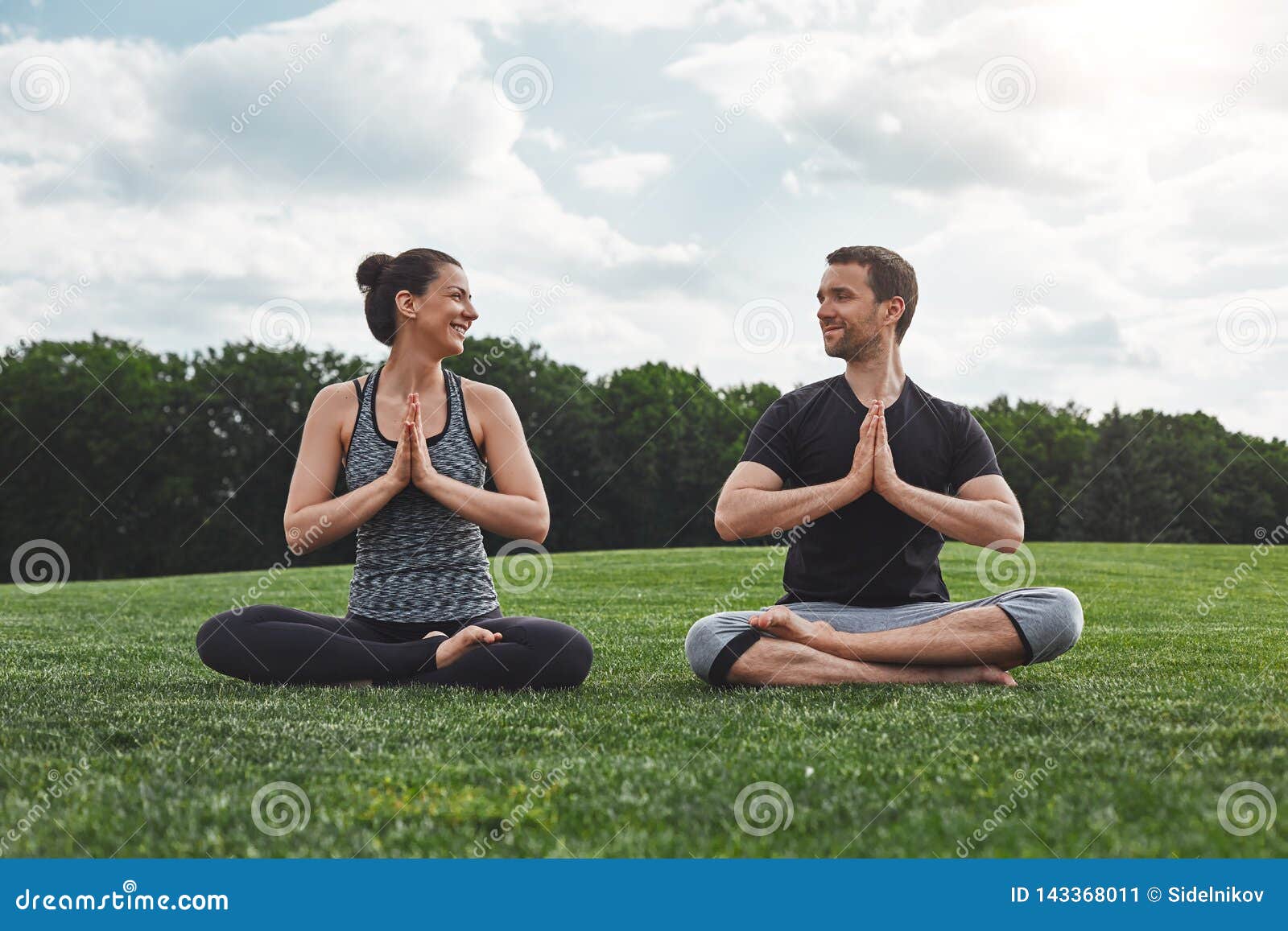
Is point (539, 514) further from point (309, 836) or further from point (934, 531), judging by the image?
point (309, 836)

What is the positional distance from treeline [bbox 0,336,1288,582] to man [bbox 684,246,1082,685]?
38.2 m

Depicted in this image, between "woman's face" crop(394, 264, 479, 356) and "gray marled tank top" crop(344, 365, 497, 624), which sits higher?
"woman's face" crop(394, 264, 479, 356)

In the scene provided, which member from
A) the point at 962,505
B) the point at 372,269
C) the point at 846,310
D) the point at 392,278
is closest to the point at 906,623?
the point at 962,505

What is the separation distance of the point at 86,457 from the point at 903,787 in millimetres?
49307

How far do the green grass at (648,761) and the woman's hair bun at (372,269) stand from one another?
199 cm

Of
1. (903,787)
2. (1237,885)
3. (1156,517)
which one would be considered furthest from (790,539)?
(1156,517)

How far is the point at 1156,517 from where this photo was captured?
55375 mm

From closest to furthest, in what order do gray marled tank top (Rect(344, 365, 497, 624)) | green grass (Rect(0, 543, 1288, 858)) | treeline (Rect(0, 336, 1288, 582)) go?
green grass (Rect(0, 543, 1288, 858)) < gray marled tank top (Rect(344, 365, 497, 624)) < treeline (Rect(0, 336, 1288, 582))

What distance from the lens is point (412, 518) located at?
16.6ft

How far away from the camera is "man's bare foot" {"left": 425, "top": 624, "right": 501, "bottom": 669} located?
4.70 m

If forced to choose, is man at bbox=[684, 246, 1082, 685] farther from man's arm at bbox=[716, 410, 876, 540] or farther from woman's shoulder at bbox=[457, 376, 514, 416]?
woman's shoulder at bbox=[457, 376, 514, 416]

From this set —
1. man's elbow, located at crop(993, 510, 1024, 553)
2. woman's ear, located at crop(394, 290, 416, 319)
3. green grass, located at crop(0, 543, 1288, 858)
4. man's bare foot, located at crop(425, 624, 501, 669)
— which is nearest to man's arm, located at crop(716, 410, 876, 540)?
man's elbow, located at crop(993, 510, 1024, 553)

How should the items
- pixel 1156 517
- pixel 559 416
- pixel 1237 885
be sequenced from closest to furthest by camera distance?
pixel 1237 885 → pixel 559 416 → pixel 1156 517

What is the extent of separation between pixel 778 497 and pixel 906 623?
33.1 inches
